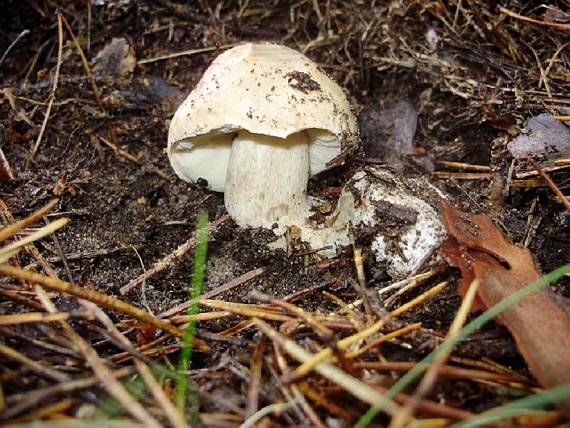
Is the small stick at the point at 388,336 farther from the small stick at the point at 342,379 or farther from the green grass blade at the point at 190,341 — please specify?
the green grass blade at the point at 190,341

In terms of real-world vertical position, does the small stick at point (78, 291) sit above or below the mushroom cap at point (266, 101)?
below

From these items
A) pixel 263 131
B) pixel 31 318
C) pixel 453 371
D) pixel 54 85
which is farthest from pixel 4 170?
pixel 453 371

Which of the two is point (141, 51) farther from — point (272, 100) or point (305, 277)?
point (305, 277)

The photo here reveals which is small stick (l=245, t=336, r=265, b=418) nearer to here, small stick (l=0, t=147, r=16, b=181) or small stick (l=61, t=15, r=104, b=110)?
small stick (l=0, t=147, r=16, b=181)

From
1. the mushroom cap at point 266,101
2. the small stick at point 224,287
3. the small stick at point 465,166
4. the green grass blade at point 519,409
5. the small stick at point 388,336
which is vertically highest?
the mushroom cap at point 266,101

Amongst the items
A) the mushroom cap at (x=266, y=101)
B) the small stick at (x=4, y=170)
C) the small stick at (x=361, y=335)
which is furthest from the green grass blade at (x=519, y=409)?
the small stick at (x=4, y=170)

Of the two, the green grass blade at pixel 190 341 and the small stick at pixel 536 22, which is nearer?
the green grass blade at pixel 190 341

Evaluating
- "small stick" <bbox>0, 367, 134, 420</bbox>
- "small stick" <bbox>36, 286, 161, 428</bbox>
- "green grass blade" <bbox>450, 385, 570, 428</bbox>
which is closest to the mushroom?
"small stick" <bbox>36, 286, 161, 428</bbox>

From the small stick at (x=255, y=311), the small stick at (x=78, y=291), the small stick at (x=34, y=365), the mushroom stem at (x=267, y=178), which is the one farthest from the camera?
the mushroom stem at (x=267, y=178)

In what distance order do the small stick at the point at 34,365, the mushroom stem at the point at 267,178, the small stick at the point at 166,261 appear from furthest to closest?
the mushroom stem at the point at 267,178 → the small stick at the point at 166,261 → the small stick at the point at 34,365
